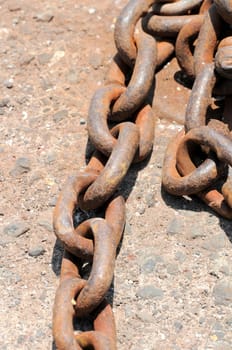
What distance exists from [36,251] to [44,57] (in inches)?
44.7

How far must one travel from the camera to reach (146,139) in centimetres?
314

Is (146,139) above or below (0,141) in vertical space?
above

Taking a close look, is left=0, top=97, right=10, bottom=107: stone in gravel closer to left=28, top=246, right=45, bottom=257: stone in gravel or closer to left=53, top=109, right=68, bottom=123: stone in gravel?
left=53, top=109, right=68, bottom=123: stone in gravel

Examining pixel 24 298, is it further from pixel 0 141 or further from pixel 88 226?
pixel 0 141

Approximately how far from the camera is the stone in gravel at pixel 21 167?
130 inches

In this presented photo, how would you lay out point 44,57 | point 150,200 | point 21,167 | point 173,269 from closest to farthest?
point 173,269 → point 150,200 → point 21,167 → point 44,57

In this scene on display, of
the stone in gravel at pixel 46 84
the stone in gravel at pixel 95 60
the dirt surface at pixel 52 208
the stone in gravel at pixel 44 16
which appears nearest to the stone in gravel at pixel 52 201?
the dirt surface at pixel 52 208

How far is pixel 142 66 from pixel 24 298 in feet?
3.39

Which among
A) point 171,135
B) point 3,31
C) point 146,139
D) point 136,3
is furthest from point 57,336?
point 3,31

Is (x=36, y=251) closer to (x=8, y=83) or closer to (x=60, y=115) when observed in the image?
(x=60, y=115)

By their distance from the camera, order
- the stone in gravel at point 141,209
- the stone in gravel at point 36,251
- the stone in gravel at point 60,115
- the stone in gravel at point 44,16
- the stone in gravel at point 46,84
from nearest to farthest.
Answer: the stone in gravel at point 36,251 → the stone in gravel at point 141,209 → the stone in gravel at point 60,115 → the stone in gravel at point 46,84 → the stone in gravel at point 44,16

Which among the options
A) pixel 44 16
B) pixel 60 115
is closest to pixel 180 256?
pixel 60 115

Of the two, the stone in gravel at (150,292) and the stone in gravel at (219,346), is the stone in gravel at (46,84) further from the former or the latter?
the stone in gravel at (219,346)

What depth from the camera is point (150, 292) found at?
2844 millimetres
